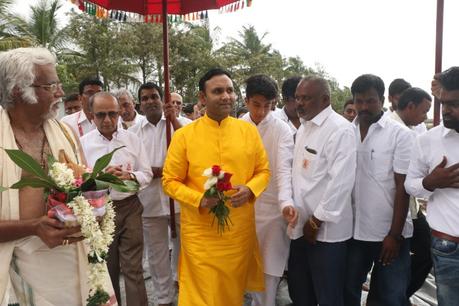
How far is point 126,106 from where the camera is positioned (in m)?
5.91

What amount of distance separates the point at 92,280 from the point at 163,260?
85.6 inches

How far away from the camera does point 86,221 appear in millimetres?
2084

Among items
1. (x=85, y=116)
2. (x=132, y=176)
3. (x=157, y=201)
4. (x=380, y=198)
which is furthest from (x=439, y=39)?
(x=85, y=116)

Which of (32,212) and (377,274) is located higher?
(32,212)

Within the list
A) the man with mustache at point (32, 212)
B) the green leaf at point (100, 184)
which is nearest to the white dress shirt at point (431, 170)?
the green leaf at point (100, 184)

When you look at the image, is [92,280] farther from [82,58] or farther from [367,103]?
[82,58]

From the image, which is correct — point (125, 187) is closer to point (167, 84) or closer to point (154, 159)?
point (167, 84)

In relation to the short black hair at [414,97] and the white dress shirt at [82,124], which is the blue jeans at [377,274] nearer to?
the short black hair at [414,97]

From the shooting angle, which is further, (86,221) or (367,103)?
(367,103)

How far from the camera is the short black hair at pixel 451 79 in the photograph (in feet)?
8.35

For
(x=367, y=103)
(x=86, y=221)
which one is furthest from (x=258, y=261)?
(x=86, y=221)

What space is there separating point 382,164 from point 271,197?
1131mm

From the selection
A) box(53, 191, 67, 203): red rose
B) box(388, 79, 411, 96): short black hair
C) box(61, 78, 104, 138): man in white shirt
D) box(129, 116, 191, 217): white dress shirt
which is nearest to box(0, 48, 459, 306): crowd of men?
box(53, 191, 67, 203): red rose

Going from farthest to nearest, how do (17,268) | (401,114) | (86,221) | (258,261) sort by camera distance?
(401,114) < (258,261) < (17,268) < (86,221)
